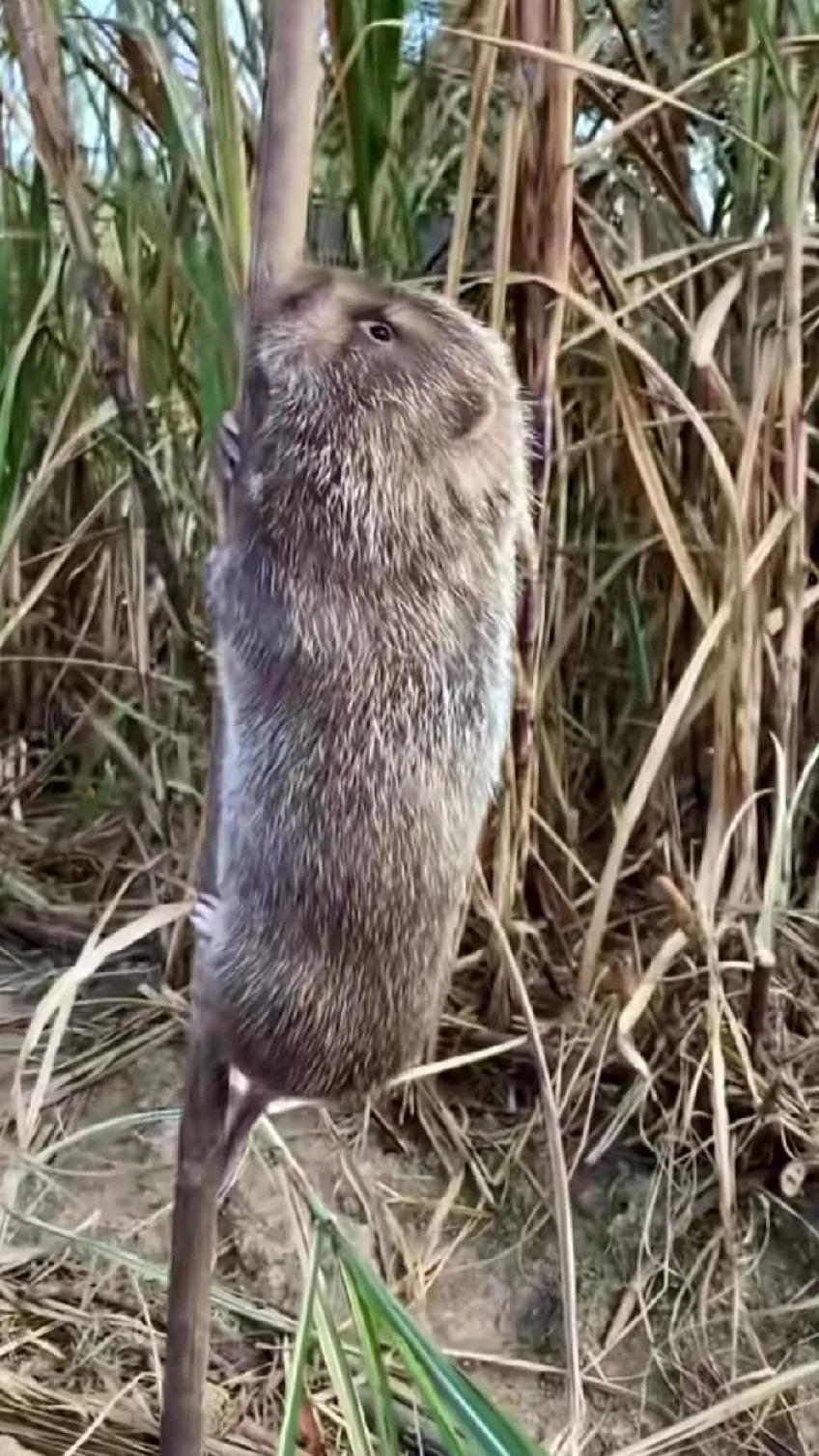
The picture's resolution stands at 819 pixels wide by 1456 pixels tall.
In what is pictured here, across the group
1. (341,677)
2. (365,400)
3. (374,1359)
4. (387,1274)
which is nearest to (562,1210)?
(387,1274)

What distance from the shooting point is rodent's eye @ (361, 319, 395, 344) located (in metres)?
0.75

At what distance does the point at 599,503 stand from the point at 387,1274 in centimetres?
65

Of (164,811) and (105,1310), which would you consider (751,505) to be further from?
(105,1310)

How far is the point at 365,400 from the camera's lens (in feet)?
2.48

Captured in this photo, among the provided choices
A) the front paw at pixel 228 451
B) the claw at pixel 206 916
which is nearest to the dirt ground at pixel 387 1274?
the claw at pixel 206 916

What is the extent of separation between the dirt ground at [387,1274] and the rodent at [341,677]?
1.16 feet

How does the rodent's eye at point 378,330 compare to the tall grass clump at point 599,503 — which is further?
the tall grass clump at point 599,503

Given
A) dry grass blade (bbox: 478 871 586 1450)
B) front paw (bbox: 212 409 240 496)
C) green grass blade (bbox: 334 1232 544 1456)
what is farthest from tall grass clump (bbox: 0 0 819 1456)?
green grass blade (bbox: 334 1232 544 1456)

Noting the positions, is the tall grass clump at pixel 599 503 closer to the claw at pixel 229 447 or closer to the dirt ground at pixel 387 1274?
the dirt ground at pixel 387 1274

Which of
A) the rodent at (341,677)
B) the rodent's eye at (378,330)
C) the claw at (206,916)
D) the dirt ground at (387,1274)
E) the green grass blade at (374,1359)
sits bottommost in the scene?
the dirt ground at (387,1274)

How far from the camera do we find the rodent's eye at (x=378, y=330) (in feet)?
2.48

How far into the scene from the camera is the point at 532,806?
48.0 inches

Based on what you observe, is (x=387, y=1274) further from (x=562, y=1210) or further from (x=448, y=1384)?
(x=448, y=1384)

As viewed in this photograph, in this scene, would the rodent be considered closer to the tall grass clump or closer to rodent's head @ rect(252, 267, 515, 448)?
rodent's head @ rect(252, 267, 515, 448)
